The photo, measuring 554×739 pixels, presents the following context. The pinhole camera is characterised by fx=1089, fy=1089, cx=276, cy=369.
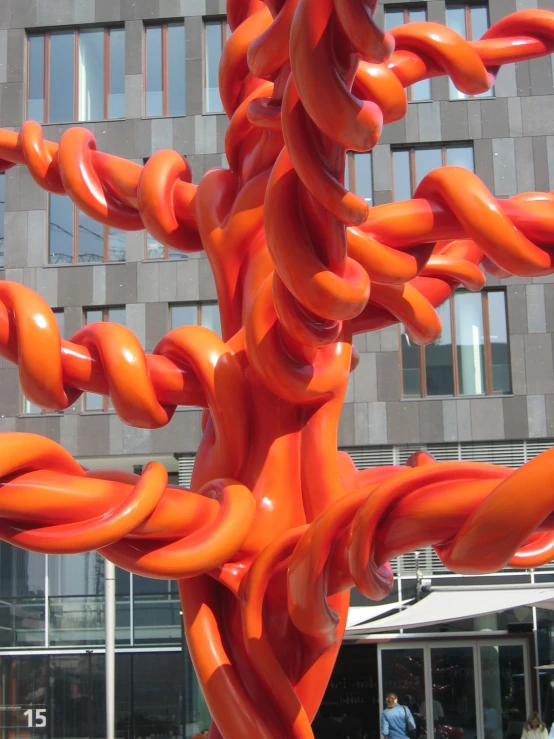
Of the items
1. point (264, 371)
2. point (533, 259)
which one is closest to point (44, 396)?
point (264, 371)

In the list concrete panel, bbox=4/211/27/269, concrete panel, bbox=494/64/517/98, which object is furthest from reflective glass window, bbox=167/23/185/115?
concrete panel, bbox=494/64/517/98

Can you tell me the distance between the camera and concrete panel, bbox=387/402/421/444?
1973cm

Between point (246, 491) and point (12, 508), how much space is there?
54cm

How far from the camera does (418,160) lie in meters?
21.0

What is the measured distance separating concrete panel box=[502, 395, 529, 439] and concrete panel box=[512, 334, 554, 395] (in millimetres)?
281

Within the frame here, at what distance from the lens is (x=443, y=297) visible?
2922 millimetres

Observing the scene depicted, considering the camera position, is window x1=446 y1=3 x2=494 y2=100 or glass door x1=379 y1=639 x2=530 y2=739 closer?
glass door x1=379 y1=639 x2=530 y2=739

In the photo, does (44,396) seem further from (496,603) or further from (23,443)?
(496,603)

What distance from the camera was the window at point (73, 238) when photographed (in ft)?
70.4

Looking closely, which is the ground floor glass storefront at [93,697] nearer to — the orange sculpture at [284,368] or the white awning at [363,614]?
the white awning at [363,614]

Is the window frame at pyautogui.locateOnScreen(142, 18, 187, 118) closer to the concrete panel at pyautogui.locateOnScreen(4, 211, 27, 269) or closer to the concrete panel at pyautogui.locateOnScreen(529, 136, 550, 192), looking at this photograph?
the concrete panel at pyautogui.locateOnScreen(4, 211, 27, 269)

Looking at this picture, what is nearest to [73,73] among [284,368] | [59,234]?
[59,234]

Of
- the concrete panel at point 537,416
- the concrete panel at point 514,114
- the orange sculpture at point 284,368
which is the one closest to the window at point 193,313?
the concrete panel at point 537,416

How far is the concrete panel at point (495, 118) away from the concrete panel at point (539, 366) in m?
4.00
